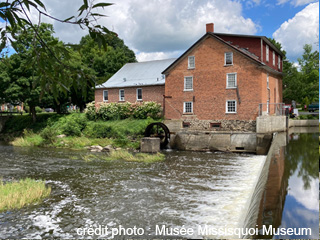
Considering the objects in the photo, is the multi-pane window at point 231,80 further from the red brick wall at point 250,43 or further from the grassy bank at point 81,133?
the grassy bank at point 81,133

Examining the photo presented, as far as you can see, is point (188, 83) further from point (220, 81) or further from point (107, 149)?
point (107, 149)

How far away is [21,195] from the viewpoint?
9531 mm

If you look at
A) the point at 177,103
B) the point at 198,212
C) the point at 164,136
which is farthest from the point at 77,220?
the point at 177,103

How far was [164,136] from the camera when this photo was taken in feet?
80.9

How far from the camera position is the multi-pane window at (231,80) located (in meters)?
25.3

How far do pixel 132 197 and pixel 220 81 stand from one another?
18.3 metres

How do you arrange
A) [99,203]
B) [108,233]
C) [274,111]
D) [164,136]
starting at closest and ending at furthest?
[108,233] → [99,203] → [164,136] → [274,111]

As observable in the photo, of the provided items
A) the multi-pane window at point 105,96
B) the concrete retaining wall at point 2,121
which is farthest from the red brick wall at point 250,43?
the concrete retaining wall at point 2,121

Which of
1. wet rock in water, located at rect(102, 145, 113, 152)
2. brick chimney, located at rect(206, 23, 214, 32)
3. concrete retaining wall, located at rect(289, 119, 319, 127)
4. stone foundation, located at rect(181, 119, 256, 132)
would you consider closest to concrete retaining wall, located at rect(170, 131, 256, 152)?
stone foundation, located at rect(181, 119, 256, 132)

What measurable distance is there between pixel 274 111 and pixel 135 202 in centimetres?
2369

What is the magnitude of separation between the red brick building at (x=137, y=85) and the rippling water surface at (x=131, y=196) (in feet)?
48.5

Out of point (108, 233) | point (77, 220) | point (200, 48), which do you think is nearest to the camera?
point (108, 233)

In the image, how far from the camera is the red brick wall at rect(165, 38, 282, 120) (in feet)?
80.8

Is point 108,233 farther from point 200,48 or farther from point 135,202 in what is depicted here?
point 200,48
